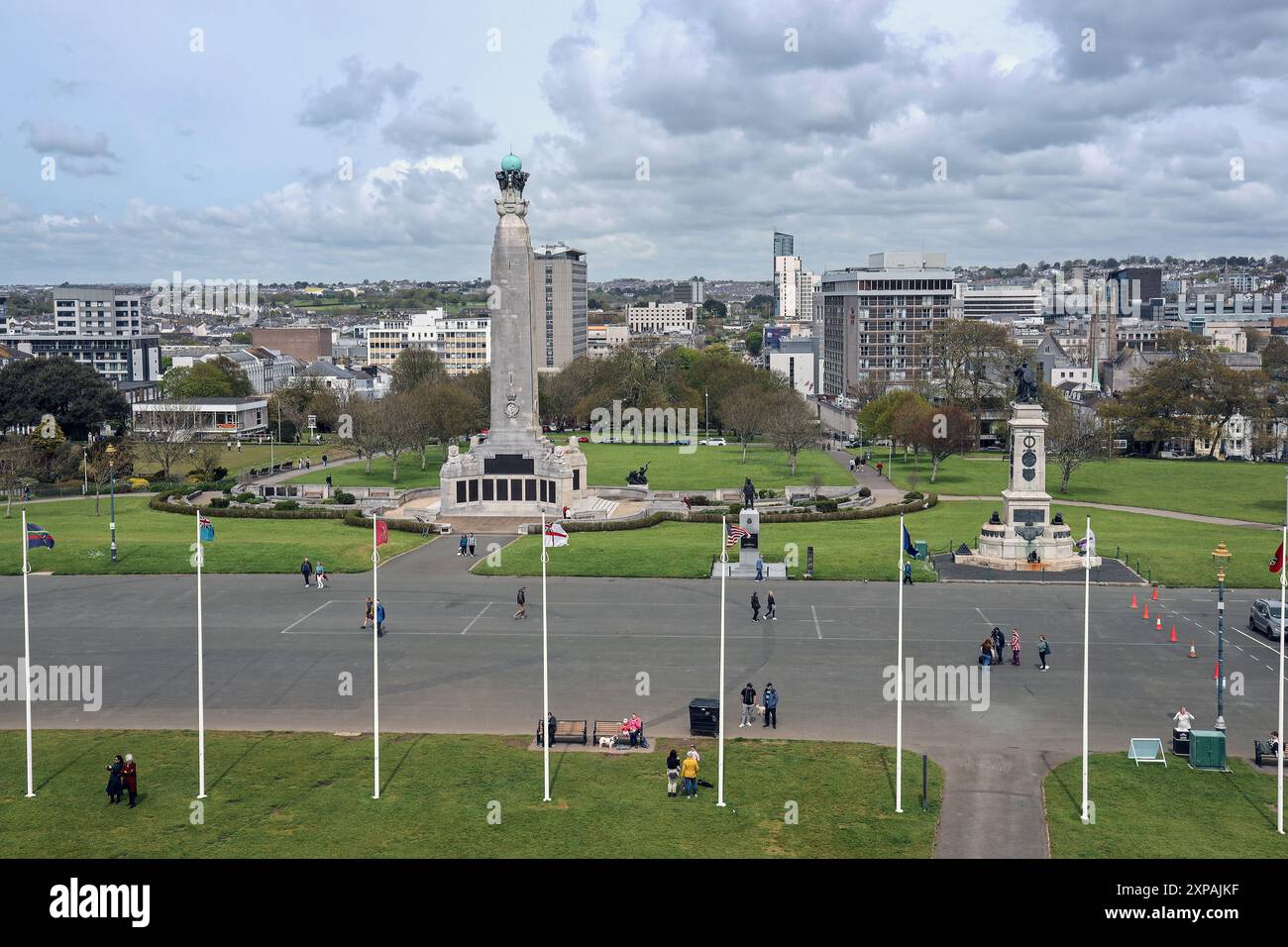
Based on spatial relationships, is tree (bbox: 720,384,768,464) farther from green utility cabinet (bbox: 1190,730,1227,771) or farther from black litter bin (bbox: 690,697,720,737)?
green utility cabinet (bbox: 1190,730,1227,771)

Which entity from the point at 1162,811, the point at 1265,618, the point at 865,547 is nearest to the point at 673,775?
the point at 1162,811

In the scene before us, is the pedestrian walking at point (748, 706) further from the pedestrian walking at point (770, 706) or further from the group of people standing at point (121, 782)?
the group of people standing at point (121, 782)

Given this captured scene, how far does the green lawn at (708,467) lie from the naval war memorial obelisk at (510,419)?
14751 mm

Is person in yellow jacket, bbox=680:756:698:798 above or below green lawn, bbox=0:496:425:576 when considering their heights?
below

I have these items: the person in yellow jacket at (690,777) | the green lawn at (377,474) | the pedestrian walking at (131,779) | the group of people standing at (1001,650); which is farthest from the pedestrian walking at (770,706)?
the green lawn at (377,474)

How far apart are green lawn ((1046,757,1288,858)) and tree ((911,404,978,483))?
6199cm

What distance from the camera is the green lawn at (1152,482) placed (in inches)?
3130

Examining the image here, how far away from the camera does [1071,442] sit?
84562 millimetres

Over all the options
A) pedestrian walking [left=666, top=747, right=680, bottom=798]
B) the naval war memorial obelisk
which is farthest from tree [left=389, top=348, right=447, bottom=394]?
pedestrian walking [left=666, top=747, right=680, bottom=798]

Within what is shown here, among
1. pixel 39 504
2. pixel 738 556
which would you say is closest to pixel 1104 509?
pixel 738 556

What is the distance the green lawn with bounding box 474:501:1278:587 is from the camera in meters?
55.6

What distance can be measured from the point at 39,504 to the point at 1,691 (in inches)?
1875

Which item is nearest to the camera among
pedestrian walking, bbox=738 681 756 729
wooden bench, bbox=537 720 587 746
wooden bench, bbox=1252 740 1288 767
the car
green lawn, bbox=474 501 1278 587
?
wooden bench, bbox=1252 740 1288 767

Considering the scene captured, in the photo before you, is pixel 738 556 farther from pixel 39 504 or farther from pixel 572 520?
pixel 39 504
